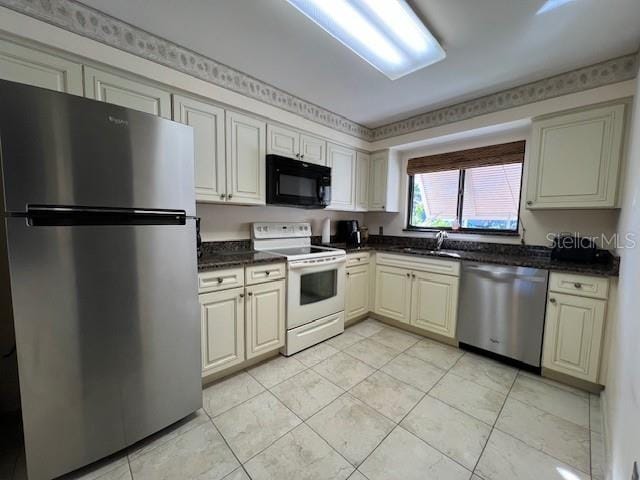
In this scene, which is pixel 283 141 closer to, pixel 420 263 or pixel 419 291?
pixel 420 263

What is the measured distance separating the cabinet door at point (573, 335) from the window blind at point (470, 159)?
4.70 feet

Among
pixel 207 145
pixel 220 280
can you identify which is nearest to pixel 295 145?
pixel 207 145

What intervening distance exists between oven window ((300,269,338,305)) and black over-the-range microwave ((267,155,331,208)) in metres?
0.72

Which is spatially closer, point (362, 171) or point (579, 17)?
point (579, 17)

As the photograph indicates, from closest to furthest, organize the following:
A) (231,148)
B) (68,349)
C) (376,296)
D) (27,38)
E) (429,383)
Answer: (68,349), (27,38), (429,383), (231,148), (376,296)

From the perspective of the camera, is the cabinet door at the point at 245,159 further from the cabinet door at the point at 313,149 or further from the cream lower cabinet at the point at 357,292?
the cream lower cabinet at the point at 357,292

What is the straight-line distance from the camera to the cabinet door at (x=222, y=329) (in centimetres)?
182

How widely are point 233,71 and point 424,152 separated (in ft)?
7.66

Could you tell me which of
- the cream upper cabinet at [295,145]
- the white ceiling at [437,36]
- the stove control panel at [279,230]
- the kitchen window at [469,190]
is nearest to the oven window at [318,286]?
the stove control panel at [279,230]

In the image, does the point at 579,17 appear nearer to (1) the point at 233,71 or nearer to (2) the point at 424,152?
(2) the point at 424,152

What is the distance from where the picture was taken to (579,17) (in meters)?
1.49

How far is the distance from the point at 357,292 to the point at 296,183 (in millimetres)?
1428

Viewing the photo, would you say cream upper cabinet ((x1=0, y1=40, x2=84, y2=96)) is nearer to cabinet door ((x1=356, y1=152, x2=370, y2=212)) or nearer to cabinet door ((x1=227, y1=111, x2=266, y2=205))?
cabinet door ((x1=227, y1=111, x2=266, y2=205))

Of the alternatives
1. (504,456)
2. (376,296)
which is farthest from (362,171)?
(504,456)
